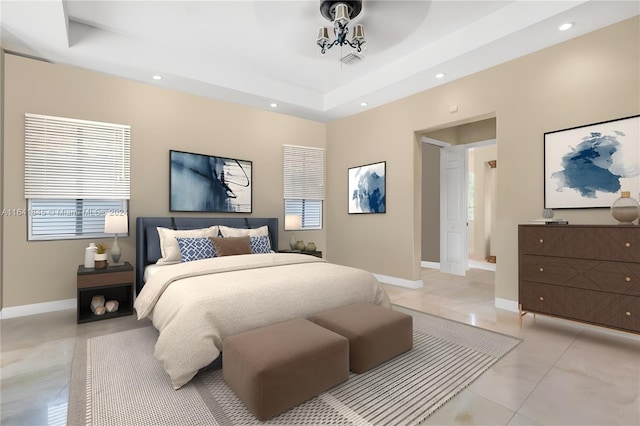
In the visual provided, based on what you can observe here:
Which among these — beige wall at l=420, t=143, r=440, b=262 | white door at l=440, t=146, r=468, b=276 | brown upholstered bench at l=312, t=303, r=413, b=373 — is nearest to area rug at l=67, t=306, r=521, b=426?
brown upholstered bench at l=312, t=303, r=413, b=373

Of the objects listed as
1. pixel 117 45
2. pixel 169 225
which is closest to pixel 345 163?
pixel 169 225

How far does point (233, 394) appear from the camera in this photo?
6.51 ft

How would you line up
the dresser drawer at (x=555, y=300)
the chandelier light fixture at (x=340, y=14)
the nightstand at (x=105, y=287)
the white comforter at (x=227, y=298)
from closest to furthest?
the white comforter at (x=227, y=298) → the dresser drawer at (x=555, y=300) → the chandelier light fixture at (x=340, y=14) → the nightstand at (x=105, y=287)

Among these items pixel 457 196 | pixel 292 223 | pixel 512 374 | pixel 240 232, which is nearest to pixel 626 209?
pixel 512 374

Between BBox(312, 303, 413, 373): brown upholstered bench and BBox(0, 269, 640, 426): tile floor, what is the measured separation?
0.56 m

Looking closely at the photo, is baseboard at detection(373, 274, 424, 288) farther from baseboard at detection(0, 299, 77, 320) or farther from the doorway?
baseboard at detection(0, 299, 77, 320)

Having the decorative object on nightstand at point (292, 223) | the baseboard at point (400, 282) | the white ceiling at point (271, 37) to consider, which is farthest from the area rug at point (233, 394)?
the white ceiling at point (271, 37)

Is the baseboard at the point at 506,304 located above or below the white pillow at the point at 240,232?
below

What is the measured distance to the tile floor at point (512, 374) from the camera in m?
1.77

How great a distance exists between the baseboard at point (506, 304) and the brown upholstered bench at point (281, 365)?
2.61 meters

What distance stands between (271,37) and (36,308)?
13.5 ft

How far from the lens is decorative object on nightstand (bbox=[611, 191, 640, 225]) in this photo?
8.63 feet

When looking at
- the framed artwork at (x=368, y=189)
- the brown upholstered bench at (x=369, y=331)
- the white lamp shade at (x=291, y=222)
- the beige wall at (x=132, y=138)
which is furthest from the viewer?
the framed artwork at (x=368, y=189)

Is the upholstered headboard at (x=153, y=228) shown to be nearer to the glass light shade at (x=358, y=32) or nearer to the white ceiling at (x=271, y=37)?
the white ceiling at (x=271, y=37)
